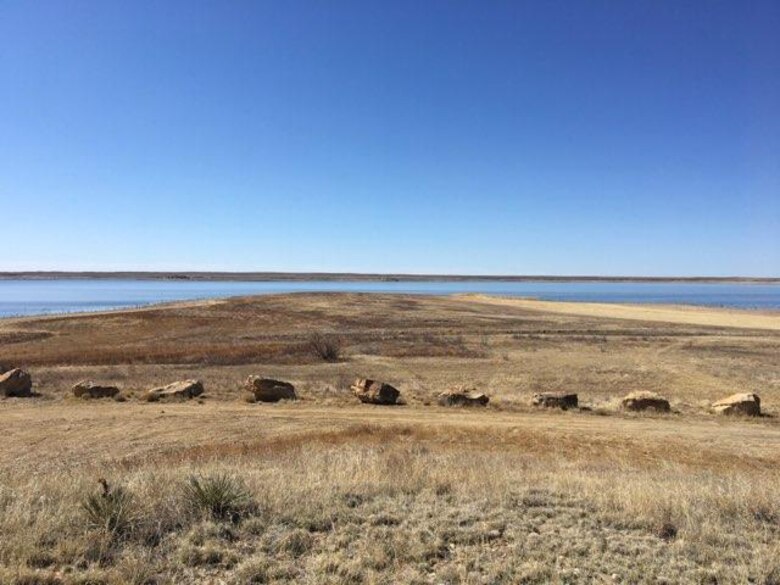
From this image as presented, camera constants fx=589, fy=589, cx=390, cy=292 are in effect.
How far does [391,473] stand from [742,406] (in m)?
14.0

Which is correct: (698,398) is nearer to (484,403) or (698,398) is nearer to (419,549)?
(484,403)

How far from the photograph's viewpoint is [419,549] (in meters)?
5.70

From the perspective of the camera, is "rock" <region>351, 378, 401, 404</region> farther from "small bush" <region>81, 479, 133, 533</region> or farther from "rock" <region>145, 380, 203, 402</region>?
"small bush" <region>81, 479, 133, 533</region>

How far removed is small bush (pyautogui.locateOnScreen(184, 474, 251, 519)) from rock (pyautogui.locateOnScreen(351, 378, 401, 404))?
12.8m

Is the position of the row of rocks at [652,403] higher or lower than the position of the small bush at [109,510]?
lower

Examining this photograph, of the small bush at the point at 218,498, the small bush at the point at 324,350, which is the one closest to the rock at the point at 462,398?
the small bush at the point at 324,350

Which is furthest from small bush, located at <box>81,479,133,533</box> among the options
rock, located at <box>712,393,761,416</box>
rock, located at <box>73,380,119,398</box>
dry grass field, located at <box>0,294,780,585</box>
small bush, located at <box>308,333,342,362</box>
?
small bush, located at <box>308,333,342,362</box>

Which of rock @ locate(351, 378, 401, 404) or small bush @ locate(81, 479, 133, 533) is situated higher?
small bush @ locate(81, 479, 133, 533)

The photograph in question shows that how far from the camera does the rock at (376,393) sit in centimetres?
1977

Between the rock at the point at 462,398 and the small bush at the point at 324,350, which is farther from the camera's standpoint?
the small bush at the point at 324,350

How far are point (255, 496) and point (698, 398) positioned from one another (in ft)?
63.9

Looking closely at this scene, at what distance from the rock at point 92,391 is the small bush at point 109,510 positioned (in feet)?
48.8

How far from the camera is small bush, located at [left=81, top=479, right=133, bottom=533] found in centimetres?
597

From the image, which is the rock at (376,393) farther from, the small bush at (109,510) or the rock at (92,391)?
the small bush at (109,510)
